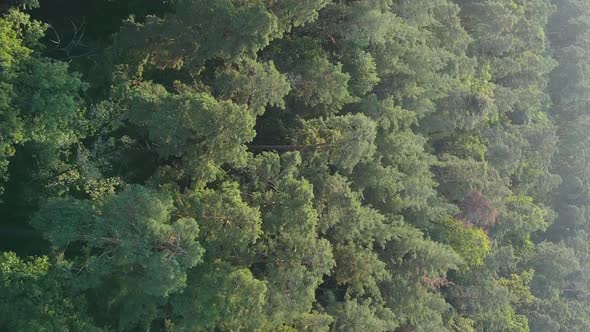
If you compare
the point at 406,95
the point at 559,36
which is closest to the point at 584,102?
the point at 559,36

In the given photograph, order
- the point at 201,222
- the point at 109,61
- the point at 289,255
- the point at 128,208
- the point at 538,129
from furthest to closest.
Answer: the point at 538,129, the point at 109,61, the point at 289,255, the point at 201,222, the point at 128,208

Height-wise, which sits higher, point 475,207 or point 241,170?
point 241,170

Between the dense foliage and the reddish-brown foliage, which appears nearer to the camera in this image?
the dense foliage

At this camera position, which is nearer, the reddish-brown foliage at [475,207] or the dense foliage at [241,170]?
the dense foliage at [241,170]

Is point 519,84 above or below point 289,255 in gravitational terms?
above

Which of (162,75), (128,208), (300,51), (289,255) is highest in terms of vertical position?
(300,51)

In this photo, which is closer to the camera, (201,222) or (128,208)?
(128,208)

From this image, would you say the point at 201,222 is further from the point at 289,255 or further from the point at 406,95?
the point at 406,95

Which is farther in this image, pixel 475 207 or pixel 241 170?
pixel 475 207
